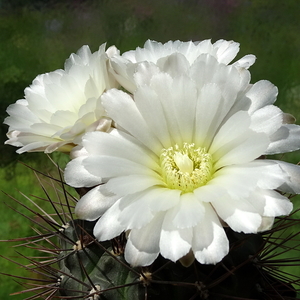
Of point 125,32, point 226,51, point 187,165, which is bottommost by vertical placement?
point 187,165

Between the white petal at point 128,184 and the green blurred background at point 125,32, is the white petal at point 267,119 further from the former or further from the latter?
the green blurred background at point 125,32

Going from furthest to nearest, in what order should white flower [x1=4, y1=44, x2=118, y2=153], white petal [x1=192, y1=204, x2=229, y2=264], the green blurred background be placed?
the green blurred background, white flower [x1=4, y1=44, x2=118, y2=153], white petal [x1=192, y1=204, x2=229, y2=264]

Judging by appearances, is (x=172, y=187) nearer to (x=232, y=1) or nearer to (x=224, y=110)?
(x=224, y=110)

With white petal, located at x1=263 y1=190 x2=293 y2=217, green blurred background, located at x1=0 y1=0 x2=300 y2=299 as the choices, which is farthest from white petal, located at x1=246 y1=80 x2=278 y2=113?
green blurred background, located at x1=0 y1=0 x2=300 y2=299

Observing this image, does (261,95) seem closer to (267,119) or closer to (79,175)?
(267,119)

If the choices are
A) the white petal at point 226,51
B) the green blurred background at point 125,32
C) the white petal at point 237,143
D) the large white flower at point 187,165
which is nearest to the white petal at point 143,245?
the large white flower at point 187,165

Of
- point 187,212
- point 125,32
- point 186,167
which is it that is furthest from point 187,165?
point 125,32

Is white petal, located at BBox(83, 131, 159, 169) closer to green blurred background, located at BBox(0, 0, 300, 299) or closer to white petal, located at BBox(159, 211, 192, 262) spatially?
white petal, located at BBox(159, 211, 192, 262)
